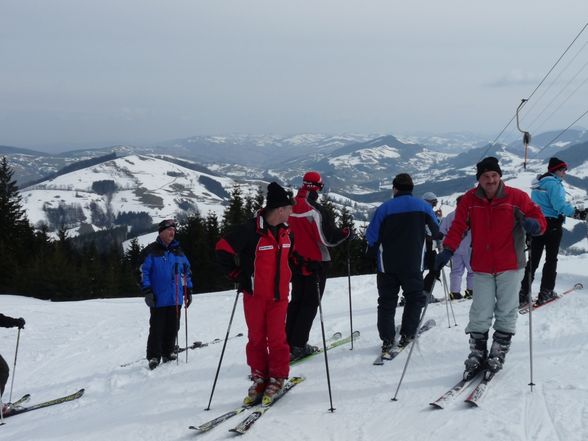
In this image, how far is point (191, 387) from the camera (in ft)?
20.2

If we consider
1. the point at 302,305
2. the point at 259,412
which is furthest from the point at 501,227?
the point at 259,412

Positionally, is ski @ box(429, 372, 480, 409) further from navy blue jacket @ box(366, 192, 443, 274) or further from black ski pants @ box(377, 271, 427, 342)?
navy blue jacket @ box(366, 192, 443, 274)

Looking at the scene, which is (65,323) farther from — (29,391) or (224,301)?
(29,391)

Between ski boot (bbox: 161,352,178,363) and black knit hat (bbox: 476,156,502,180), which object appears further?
ski boot (bbox: 161,352,178,363)

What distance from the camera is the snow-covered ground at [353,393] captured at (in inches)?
165

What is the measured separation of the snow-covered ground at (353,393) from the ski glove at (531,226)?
1.54 m

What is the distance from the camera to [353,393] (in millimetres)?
5184

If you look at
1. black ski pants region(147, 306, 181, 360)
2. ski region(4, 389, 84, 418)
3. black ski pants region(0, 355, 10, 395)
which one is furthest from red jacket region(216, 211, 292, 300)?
black ski pants region(0, 355, 10, 395)

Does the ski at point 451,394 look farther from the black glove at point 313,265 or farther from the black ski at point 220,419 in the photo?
the black glove at point 313,265

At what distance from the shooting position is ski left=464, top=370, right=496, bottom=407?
4.44 metres

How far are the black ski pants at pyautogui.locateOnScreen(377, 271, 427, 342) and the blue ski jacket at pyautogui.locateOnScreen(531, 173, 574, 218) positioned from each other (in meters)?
3.11

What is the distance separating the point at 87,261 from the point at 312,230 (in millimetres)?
44284

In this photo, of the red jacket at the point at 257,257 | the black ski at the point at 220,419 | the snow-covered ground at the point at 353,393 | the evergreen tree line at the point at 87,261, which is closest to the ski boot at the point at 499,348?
the snow-covered ground at the point at 353,393

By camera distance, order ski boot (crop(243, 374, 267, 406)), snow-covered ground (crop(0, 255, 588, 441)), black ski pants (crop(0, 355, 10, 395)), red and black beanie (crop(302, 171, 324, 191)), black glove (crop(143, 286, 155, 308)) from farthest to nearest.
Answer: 1. black glove (crop(143, 286, 155, 308))
2. black ski pants (crop(0, 355, 10, 395))
3. red and black beanie (crop(302, 171, 324, 191))
4. ski boot (crop(243, 374, 267, 406))
5. snow-covered ground (crop(0, 255, 588, 441))
